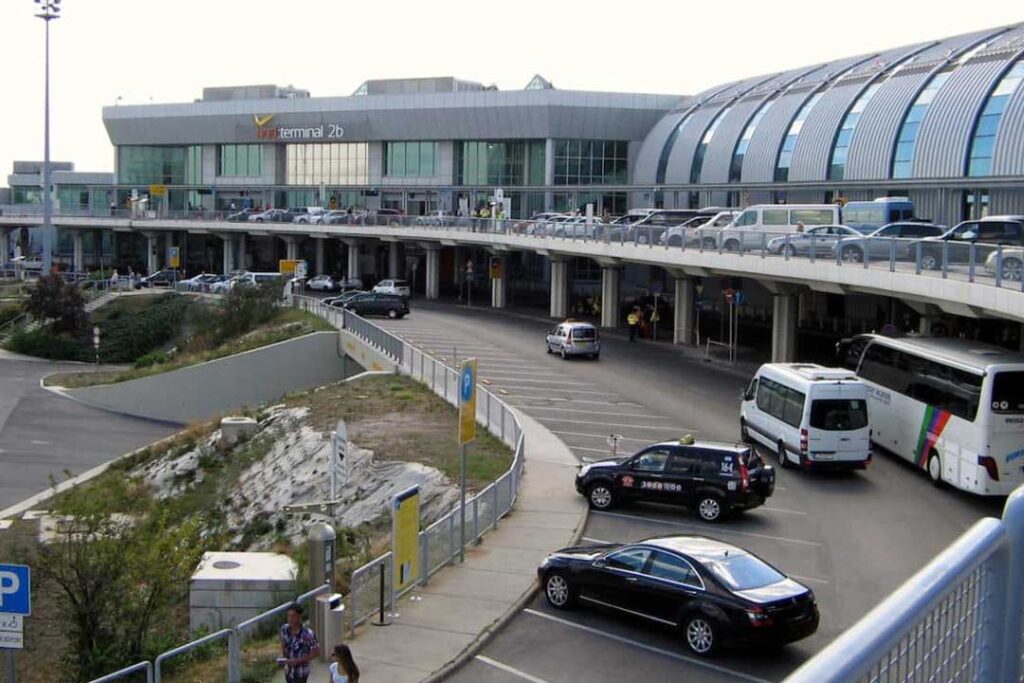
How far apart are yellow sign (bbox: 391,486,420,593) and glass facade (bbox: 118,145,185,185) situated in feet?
294

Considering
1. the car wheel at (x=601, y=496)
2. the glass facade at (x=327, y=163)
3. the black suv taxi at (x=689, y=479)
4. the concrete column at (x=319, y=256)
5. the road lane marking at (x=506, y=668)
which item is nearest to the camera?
the road lane marking at (x=506, y=668)

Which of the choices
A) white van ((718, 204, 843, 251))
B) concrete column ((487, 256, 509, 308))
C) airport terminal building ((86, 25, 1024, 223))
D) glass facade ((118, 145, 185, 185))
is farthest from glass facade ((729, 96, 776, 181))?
glass facade ((118, 145, 185, 185))

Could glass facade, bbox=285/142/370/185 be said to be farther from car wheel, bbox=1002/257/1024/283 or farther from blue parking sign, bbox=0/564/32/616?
blue parking sign, bbox=0/564/32/616

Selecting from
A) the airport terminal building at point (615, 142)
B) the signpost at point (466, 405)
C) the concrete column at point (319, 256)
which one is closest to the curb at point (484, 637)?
the signpost at point (466, 405)

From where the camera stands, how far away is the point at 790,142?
6275 cm

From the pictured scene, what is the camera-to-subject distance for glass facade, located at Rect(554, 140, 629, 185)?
85.8m

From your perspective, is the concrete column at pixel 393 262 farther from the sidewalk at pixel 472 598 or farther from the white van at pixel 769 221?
the sidewalk at pixel 472 598

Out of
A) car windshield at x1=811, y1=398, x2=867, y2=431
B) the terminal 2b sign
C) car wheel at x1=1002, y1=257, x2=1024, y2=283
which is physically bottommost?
car windshield at x1=811, y1=398, x2=867, y2=431

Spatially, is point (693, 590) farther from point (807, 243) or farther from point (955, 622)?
point (807, 243)

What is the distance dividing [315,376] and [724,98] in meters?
35.9

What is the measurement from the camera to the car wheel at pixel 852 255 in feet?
109

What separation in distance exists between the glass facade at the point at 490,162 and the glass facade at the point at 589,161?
3198 mm

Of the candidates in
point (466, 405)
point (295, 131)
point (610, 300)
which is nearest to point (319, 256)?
point (295, 131)

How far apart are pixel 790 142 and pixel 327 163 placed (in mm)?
44037
